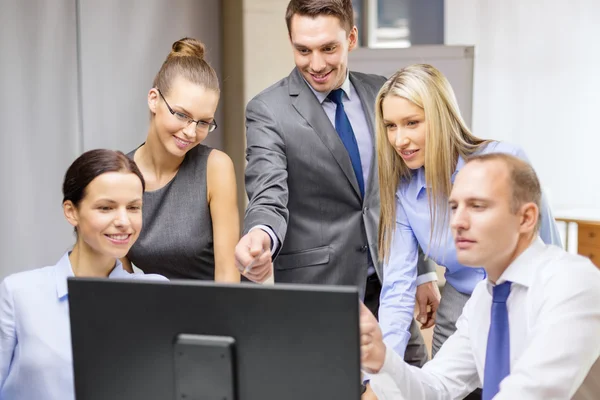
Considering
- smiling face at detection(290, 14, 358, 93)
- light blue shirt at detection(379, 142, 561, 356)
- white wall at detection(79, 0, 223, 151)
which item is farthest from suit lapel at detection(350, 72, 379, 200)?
white wall at detection(79, 0, 223, 151)

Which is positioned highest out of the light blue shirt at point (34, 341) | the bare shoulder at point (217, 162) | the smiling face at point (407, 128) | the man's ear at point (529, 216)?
the smiling face at point (407, 128)

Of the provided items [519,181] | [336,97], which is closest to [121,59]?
[336,97]

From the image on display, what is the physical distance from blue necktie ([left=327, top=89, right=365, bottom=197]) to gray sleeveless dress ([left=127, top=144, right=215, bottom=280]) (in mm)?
458

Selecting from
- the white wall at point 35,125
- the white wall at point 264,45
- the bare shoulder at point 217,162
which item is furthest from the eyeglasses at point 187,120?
the white wall at point 264,45

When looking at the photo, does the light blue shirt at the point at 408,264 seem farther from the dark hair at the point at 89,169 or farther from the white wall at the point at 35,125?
the white wall at the point at 35,125

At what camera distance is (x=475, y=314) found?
67.0 inches

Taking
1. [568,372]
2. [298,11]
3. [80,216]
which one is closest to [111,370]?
[80,216]

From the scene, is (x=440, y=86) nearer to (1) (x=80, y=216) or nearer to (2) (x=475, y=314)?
(2) (x=475, y=314)

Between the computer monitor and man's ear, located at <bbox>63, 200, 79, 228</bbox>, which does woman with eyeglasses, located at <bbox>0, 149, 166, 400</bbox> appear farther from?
the computer monitor

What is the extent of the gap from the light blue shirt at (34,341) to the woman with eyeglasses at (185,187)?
0.48m

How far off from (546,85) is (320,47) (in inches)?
126

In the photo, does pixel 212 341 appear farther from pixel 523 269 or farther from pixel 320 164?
pixel 320 164

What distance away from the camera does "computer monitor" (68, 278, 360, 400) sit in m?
1.12

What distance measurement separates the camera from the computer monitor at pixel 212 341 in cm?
112
